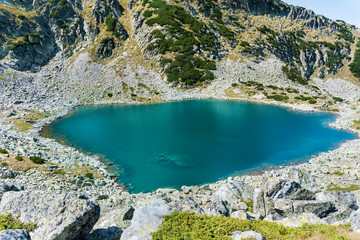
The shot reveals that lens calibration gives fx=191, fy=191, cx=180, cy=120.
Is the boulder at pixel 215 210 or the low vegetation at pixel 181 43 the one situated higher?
the low vegetation at pixel 181 43

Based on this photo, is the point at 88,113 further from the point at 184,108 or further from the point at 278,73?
the point at 278,73

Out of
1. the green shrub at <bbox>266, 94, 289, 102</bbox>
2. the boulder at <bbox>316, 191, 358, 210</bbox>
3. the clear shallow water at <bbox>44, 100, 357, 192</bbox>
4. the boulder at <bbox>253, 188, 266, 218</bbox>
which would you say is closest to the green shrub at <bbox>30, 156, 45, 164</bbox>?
the clear shallow water at <bbox>44, 100, 357, 192</bbox>

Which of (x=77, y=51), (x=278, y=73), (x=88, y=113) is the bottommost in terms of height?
(x=88, y=113)

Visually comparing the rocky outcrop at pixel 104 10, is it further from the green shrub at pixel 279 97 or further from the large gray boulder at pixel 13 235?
the large gray boulder at pixel 13 235

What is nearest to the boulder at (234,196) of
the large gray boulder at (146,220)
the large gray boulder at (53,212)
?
the large gray boulder at (146,220)

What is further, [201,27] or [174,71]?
[201,27]

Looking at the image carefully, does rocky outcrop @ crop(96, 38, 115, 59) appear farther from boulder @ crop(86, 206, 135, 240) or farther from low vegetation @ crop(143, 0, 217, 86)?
boulder @ crop(86, 206, 135, 240)

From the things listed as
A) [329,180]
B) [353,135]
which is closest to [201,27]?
→ [353,135]
